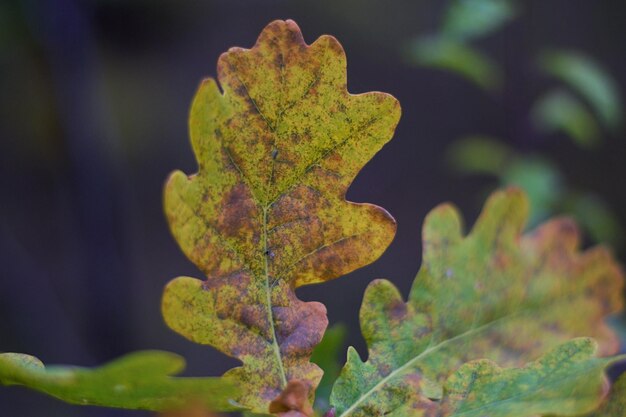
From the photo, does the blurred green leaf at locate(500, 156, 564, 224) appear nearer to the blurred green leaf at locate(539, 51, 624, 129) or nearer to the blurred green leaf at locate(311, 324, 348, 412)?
the blurred green leaf at locate(539, 51, 624, 129)

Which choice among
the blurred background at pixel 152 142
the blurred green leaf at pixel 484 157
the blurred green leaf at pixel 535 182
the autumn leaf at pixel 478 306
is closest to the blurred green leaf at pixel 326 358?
the autumn leaf at pixel 478 306

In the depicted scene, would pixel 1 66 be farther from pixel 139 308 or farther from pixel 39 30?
pixel 139 308

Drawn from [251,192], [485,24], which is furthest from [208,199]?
[485,24]

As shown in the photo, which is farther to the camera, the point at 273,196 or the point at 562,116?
the point at 562,116

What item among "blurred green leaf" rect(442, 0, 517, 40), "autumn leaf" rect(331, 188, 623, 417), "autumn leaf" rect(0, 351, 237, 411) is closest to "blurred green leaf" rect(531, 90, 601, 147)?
"blurred green leaf" rect(442, 0, 517, 40)

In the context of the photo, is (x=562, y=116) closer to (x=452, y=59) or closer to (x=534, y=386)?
(x=452, y=59)

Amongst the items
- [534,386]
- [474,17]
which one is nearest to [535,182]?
[474,17]

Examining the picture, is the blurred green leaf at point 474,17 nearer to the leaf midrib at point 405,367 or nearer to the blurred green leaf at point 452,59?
the blurred green leaf at point 452,59
